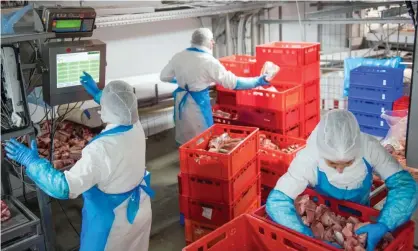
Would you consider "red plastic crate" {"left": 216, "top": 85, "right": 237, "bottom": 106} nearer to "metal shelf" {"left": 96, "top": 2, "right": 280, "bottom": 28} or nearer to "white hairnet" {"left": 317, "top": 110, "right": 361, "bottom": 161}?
"metal shelf" {"left": 96, "top": 2, "right": 280, "bottom": 28}

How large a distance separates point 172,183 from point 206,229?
4.78ft

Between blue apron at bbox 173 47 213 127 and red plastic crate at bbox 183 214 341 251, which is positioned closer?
red plastic crate at bbox 183 214 341 251

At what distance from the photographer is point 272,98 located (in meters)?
4.75

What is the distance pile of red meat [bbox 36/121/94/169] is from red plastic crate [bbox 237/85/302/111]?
1.80 m

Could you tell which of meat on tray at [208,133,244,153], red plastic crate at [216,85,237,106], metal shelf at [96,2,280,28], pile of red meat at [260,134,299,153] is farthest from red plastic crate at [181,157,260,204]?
metal shelf at [96,2,280,28]

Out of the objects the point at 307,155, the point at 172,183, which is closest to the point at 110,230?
the point at 307,155

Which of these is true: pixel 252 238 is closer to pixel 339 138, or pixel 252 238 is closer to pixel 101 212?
pixel 339 138

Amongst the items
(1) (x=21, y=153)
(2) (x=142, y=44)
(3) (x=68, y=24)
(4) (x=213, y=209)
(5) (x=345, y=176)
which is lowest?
(4) (x=213, y=209)

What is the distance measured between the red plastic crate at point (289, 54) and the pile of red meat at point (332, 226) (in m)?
2.80

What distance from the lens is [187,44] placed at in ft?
23.2

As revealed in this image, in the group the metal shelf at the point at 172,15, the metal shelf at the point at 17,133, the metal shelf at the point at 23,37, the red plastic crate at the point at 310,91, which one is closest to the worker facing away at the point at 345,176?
the metal shelf at the point at 17,133

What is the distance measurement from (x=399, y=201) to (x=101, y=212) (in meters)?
1.69

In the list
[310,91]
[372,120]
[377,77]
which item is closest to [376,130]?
[372,120]

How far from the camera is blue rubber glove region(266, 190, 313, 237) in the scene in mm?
2217
